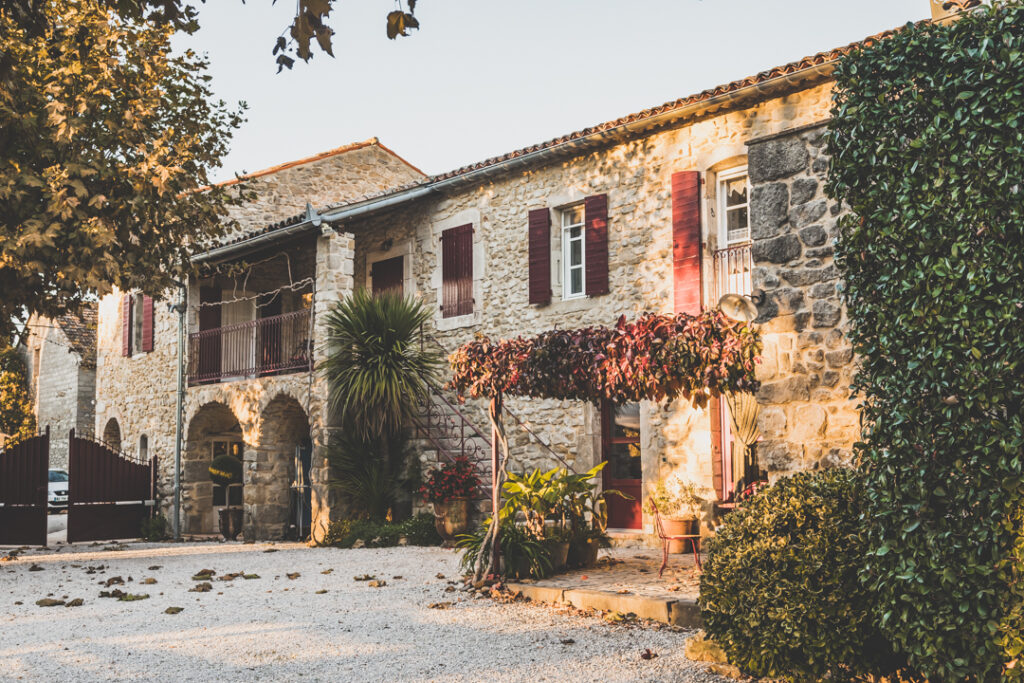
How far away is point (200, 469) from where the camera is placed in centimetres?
1625

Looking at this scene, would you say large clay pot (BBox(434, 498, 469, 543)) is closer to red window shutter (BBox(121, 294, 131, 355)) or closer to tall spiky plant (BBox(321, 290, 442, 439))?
tall spiky plant (BBox(321, 290, 442, 439))

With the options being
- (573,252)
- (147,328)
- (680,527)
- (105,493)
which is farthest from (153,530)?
(680,527)

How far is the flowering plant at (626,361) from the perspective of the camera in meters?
6.36

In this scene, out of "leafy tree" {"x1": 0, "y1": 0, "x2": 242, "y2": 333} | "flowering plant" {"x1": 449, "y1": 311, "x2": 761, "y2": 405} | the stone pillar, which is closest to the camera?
"flowering plant" {"x1": 449, "y1": 311, "x2": 761, "y2": 405}

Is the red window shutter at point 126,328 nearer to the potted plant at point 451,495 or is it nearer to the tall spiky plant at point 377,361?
the tall spiky plant at point 377,361

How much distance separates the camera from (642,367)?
6836mm

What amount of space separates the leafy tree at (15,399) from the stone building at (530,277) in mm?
13846

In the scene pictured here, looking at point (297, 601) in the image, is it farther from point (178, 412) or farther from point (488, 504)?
point (178, 412)

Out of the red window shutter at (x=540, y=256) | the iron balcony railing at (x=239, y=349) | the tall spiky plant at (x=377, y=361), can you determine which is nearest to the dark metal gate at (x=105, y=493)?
the iron balcony railing at (x=239, y=349)

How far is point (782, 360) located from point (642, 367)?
5.31 feet

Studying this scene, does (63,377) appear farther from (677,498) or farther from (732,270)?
(732,270)

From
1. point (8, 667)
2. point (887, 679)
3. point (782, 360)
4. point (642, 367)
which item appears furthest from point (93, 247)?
point (887, 679)

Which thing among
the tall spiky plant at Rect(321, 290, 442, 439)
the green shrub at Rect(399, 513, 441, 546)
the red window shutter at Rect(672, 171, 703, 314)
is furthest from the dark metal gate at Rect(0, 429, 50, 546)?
the red window shutter at Rect(672, 171, 703, 314)

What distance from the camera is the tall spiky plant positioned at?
12.4 m
